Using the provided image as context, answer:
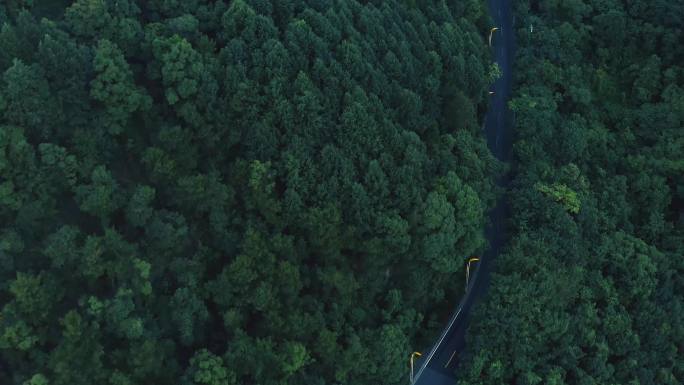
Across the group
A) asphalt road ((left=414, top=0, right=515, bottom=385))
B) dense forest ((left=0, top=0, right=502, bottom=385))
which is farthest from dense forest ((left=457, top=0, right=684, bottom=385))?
dense forest ((left=0, top=0, right=502, bottom=385))

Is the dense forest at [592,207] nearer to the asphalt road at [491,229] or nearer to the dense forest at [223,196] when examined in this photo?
the asphalt road at [491,229]

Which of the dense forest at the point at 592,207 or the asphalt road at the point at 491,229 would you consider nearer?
the dense forest at the point at 592,207

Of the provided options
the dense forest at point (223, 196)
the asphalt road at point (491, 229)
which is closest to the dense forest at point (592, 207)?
the asphalt road at point (491, 229)

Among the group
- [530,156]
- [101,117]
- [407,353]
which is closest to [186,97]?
[101,117]

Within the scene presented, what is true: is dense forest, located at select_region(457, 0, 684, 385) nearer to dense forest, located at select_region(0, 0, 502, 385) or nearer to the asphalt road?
the asphalt road

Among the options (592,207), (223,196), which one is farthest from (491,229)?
(223,196)

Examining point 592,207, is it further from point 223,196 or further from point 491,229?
point 223,196
